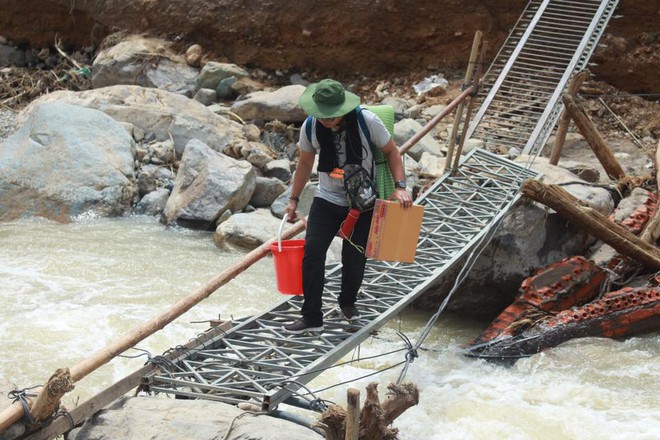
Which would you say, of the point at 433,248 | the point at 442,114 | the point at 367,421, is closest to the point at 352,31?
the point at 442,114

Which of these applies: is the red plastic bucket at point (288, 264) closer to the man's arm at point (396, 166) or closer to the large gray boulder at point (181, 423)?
the man's arm at point (396, 166)

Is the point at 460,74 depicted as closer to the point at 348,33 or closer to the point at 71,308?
the point at 348,33

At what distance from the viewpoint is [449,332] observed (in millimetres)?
7355

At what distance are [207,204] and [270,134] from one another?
2.60m

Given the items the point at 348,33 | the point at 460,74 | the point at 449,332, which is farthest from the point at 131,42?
the point at 449,332

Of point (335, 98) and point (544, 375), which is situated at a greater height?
point (335, 98)

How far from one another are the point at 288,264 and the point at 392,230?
661 millimetres

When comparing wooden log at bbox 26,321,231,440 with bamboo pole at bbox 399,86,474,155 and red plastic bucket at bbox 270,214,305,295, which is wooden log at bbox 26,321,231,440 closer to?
red plastic bucket at bbox 270,214,305,295

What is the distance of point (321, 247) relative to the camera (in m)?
5.11

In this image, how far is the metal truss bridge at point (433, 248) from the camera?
4746mm

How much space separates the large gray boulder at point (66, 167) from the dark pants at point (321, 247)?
4999 millimetres

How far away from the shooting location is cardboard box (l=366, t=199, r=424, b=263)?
5109 mm

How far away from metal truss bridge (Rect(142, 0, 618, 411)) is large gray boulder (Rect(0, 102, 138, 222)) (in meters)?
3.92

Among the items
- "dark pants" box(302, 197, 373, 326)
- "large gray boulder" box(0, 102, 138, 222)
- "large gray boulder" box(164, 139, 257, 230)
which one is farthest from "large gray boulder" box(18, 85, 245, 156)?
"dark pants" box(302, 197, 373, 326)
